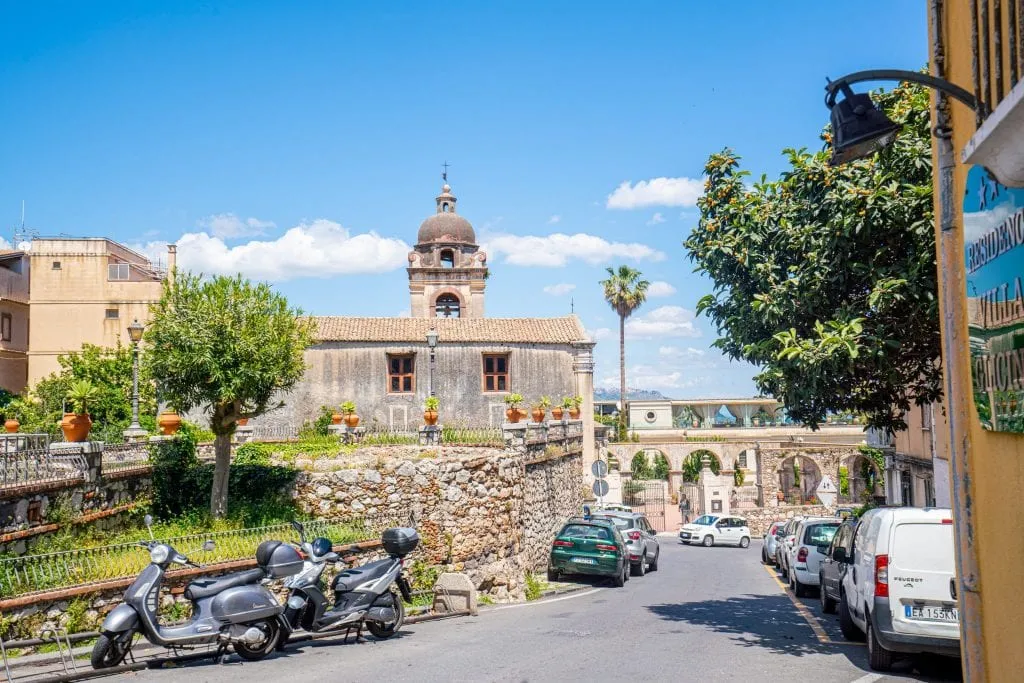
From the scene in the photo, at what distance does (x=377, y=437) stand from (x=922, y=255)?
1516 cm

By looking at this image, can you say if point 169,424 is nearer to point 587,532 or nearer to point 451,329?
point 587,532

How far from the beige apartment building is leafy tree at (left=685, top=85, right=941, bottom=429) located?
30471 mm

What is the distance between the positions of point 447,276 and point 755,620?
3623 cm

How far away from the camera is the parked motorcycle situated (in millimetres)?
10930

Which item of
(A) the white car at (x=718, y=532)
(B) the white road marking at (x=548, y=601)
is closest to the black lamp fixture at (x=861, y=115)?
(B) the white road marking at (x=548, y=601)

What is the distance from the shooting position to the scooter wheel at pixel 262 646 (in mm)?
10191

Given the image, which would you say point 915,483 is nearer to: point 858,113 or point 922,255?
point 922,255

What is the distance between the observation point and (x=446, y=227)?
5097 centimetres

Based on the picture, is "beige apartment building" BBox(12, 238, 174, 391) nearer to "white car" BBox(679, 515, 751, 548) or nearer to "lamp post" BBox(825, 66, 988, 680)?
"white car" BBox(679, 515, 751, 548)

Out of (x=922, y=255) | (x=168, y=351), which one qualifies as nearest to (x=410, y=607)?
(x=168, y=351)

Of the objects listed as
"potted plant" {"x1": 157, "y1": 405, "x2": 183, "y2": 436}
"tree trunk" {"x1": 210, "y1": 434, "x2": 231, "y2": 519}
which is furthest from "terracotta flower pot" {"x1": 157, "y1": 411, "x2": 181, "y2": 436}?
"tree trunk" {"x1": 210, "y1": 434, "x2": 231, "y2": 519}

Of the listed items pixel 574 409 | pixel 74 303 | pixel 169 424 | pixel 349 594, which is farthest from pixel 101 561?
pixel 74 303

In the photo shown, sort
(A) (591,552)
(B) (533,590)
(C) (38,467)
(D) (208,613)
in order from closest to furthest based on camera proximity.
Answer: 1. (D) (208,613)
2. (C) (38,467)
3. (B) (533,590)
4. (A) (591,552)

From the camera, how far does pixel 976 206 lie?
20.8ft
